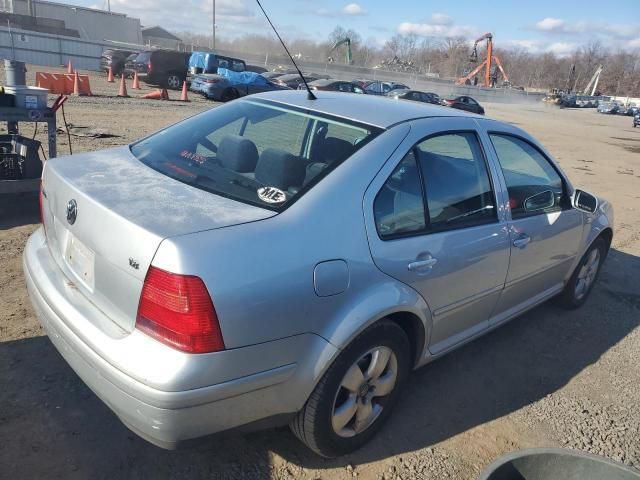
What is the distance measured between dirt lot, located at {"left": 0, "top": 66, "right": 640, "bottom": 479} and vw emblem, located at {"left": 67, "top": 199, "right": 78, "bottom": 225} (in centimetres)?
103

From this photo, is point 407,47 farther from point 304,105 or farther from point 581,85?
point 304,105

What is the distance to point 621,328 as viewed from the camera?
14.4 ft

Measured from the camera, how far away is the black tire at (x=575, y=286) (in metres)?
4.33

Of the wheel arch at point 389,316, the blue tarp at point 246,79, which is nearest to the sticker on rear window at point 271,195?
the wheel arch at point 389,316

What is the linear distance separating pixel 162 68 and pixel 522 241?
2396 centimetres

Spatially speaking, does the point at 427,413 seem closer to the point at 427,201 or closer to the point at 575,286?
the point at 427,201

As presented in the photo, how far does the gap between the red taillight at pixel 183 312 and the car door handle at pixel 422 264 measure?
1.02 metres

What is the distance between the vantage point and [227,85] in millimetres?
Answer: 21031

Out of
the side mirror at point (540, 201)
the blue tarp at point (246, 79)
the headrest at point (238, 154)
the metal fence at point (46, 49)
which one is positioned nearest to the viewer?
the headrest at point (238, 154)

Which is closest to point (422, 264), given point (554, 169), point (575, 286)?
point (554, 169)

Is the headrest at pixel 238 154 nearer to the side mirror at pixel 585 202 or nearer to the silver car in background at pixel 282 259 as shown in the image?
the silver car in background at pixel 282 259

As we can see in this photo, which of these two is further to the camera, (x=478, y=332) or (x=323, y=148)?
(x=478, y=332)

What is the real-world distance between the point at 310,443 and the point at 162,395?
86 centimetres

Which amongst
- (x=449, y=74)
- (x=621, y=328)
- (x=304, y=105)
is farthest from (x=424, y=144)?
(x=449, y=74)
